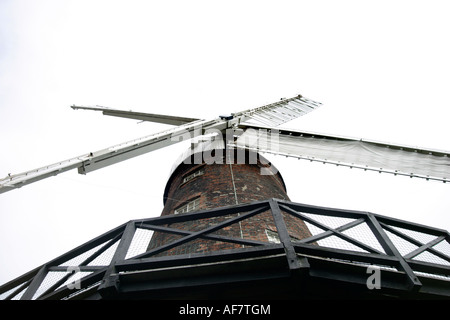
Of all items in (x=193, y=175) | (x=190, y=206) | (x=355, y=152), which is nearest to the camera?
(x=355, y=152)

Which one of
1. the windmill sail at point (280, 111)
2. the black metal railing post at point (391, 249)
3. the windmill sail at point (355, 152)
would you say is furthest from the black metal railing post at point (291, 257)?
the windmill sail at point (280, 111)

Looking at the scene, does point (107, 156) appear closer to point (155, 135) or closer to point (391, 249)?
point (155, 135)

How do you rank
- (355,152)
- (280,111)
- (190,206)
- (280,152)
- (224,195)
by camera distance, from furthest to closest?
1. (280,111)
2. (280,152)
3. (190,206)
4. (224,195)
5. (355,152)

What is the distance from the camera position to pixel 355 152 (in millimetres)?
7555

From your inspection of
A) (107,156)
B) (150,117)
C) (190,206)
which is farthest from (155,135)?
(150,117)

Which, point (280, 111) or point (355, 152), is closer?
point (355, 152)

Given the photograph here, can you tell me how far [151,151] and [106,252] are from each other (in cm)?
357

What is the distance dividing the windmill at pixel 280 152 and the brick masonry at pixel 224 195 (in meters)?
0.57

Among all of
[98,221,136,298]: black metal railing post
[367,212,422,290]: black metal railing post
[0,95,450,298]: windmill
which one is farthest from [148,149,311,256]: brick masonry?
[367,212,422,290]: black metal railing post

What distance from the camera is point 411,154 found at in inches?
276

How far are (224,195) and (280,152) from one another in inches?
76.8

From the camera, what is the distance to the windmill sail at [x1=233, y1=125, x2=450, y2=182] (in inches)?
264

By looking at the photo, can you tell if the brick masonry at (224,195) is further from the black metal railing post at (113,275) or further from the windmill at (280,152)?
the black metal railing post at (113,275)
